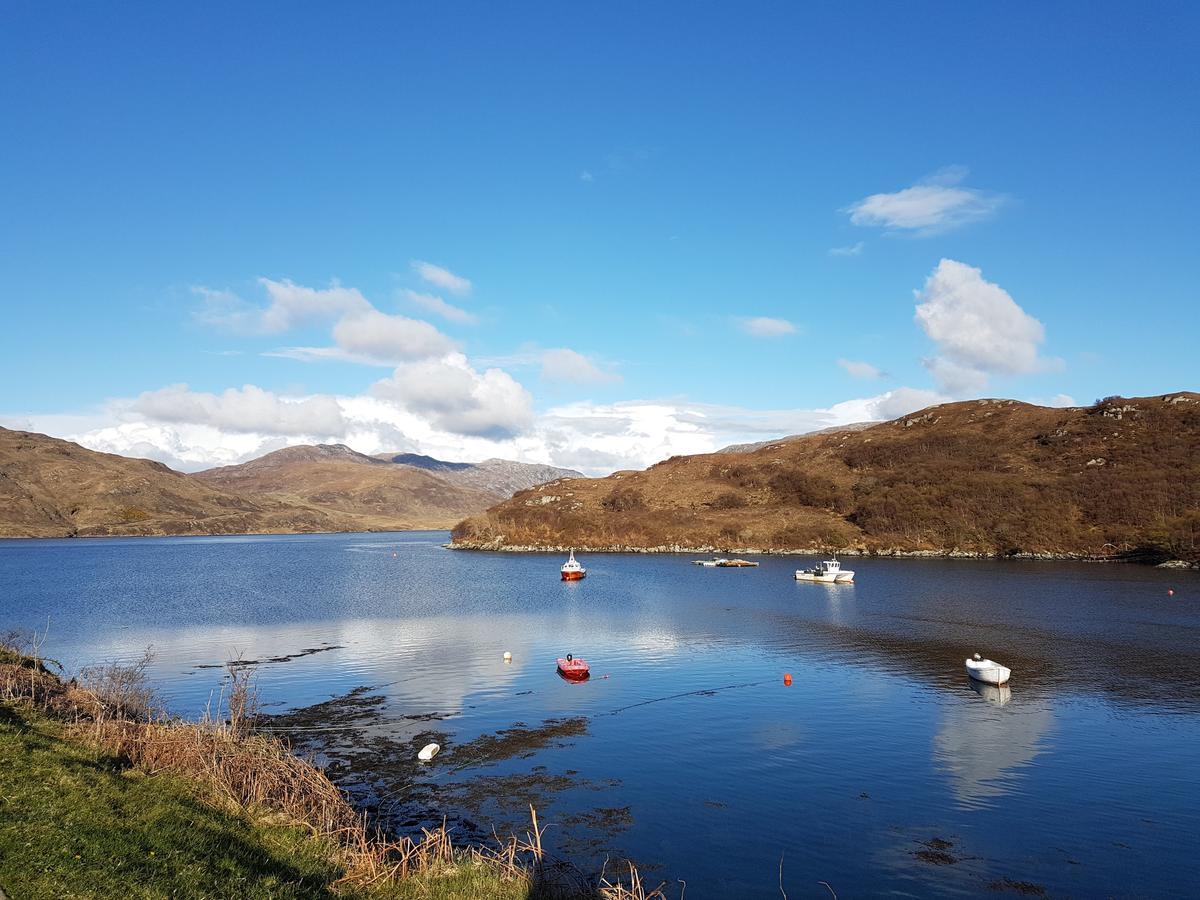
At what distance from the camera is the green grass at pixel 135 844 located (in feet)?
42.6

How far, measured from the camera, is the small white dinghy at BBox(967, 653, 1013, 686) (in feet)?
148

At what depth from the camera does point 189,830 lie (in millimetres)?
16188

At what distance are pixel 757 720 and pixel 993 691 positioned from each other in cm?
1585

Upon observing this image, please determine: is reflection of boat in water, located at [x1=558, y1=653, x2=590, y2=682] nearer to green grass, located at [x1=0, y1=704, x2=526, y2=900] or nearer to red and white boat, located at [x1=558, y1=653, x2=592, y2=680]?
red and white boat, located at [x1=558, y1=653, x2=592, y2=680]

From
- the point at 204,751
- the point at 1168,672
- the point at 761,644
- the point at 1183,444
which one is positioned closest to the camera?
the point at 204,751

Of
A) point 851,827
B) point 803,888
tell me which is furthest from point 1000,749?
point 803,888

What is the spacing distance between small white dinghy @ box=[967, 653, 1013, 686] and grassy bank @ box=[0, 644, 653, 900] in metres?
33.5

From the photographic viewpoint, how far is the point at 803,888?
70.5 feet

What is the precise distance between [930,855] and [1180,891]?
254 inches

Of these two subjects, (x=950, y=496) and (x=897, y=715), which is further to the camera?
(x=950, y=496)

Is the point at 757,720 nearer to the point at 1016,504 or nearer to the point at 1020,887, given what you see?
the point at 1020,887

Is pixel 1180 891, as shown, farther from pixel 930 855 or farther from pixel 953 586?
pixel 953 586

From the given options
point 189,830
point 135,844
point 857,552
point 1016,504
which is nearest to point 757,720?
point 189,830

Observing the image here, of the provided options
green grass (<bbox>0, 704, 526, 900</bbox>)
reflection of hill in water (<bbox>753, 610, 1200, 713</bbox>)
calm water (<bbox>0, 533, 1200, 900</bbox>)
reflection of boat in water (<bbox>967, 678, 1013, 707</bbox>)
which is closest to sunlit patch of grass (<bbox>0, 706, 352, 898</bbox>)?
green grass (<bbox>0, 704, 526, 900</bbox>)
